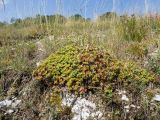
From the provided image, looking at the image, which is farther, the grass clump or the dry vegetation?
the grass clump

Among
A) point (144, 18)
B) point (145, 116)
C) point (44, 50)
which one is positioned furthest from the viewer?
point (144, 18)

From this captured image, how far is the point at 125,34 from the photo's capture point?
8.30 metres

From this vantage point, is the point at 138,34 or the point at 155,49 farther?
the point at 138,34

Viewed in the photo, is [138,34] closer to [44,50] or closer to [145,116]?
[44,50]

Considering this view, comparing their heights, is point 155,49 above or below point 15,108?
above

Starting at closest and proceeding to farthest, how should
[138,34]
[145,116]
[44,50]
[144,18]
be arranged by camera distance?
[145,116] < [44,50] < [138,34] < [144,18]

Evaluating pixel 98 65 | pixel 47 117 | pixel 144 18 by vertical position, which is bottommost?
pixel 47 117

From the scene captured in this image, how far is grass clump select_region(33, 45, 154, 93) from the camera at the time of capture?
543cm

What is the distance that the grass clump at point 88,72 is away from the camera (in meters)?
5.43

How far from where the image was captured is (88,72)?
5465mm

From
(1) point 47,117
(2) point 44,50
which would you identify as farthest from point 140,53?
(1) point 47,117

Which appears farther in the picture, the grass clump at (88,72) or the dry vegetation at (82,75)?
the grass clump at (88,72)

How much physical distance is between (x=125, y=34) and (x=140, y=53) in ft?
5.43

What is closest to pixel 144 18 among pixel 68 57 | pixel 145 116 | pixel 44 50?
pixel 44 50
